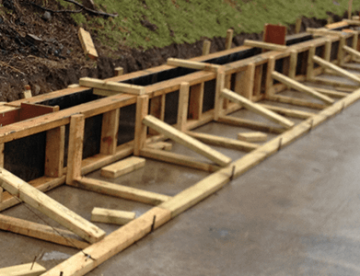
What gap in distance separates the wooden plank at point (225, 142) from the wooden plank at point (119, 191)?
7.44 ft

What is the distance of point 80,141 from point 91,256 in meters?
1.93

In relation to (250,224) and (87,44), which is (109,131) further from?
(87,44)

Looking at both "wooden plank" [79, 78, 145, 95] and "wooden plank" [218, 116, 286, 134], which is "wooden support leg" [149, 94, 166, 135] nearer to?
"wooden plank" [79, 78, 145, 95]

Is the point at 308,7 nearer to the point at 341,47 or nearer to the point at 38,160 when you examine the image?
the point at 341,47

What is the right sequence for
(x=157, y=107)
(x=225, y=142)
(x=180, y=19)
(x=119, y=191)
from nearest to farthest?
(x=119, y=191) < (x=225, y=142) < (x=157, y=107) < (x=180, y=19)

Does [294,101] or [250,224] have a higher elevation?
[294,101]

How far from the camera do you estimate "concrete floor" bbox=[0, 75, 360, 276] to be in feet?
16.0

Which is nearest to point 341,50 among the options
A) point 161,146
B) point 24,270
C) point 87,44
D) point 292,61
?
point 292,61

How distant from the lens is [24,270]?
4395mm

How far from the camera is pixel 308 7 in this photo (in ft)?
59.0

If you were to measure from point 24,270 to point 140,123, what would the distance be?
332cm

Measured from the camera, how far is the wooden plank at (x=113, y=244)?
4.50 metres

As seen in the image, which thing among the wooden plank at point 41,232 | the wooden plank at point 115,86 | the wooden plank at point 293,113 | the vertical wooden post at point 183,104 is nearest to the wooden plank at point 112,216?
the wooden plank at point 41,232

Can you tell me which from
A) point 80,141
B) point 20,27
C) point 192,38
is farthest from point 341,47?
point 80,141
